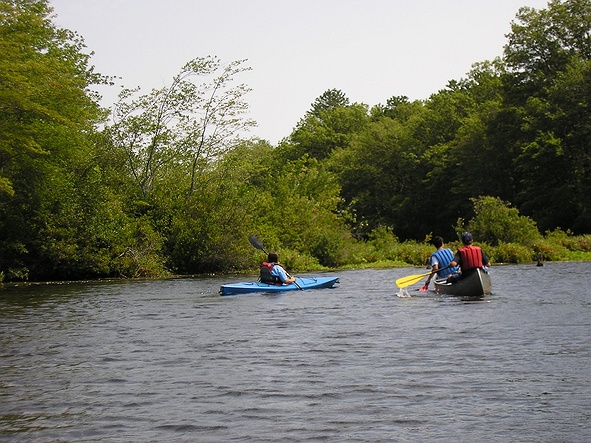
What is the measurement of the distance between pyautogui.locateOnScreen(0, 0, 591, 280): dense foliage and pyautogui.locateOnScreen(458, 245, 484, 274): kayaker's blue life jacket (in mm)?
14613

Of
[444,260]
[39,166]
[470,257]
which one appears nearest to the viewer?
[470,257]

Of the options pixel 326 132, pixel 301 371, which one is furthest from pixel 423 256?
pixel 326 132

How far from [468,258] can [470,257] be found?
3.0 inches

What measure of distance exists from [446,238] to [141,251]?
36.5 m

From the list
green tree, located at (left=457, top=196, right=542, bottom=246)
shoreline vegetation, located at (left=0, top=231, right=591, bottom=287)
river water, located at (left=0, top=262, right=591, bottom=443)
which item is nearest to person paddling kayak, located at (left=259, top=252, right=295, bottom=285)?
river water, located at (left=0, top=262, right=591, bottom=443)

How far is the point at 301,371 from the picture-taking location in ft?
34.9

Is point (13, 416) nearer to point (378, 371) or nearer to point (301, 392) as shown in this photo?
point (301, 392)

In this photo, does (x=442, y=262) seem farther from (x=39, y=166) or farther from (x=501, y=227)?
(x=501, y=227)

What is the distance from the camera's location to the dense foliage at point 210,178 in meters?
30.0

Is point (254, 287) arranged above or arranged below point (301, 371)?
above

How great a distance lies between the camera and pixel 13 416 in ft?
27.3

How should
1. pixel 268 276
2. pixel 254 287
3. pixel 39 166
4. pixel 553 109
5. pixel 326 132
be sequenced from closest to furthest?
pixel 254 287 → pixel 268 276 → pixel 39 166 → pixel 553 109 → pixel 326 132

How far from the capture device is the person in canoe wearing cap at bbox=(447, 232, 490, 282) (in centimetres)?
1977

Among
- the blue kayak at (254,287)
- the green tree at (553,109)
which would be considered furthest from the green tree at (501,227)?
the blue kayak at (254,287)
